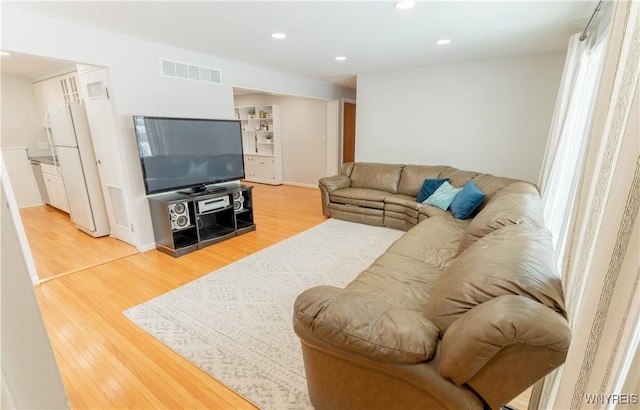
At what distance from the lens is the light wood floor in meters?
1.57

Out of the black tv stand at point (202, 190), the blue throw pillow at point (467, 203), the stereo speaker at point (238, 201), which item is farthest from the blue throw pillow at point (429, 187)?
the black tv stand at point (202, 190)

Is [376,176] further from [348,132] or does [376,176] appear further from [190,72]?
[190,72]

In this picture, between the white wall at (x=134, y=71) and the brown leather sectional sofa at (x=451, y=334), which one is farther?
the white wall at (x=134, y=71)

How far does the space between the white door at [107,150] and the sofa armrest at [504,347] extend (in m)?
3.54

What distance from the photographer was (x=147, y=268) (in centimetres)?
300

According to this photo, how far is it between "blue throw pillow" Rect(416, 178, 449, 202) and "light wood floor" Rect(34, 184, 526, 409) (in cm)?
219

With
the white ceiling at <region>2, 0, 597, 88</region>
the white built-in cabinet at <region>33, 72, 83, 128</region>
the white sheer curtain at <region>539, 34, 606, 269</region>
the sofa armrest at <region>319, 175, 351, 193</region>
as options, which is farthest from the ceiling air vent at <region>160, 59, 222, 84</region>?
the white sheer curtain at <region>539, 34, 606, 269</region>

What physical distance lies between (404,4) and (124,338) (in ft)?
10.5

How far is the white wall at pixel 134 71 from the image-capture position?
2.37 meters

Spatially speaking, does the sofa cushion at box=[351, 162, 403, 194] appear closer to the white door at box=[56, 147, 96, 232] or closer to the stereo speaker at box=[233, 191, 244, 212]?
the stereo speaker at box=[233, 191, 244, 212]

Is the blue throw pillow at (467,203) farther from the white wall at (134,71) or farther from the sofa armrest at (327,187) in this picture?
the white wall at (134,71)

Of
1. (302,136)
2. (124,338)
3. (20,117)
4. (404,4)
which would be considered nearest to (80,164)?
(124,338)

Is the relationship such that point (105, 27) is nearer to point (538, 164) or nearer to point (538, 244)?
point (538, 244)

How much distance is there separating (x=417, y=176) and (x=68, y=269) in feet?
14.8
